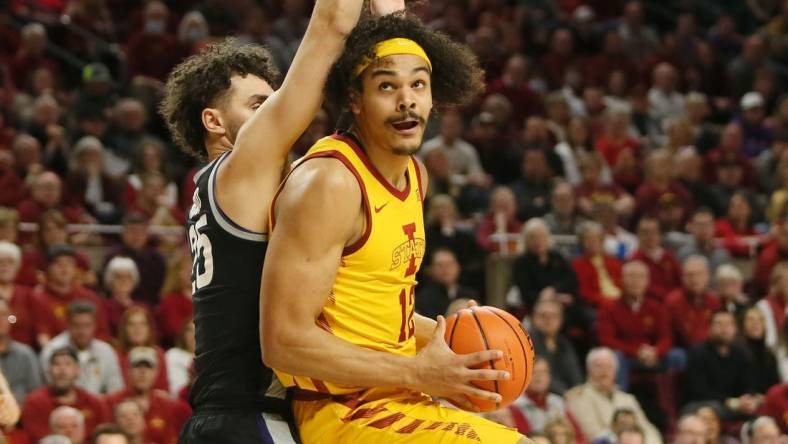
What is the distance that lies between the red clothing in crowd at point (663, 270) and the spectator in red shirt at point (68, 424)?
5.39 metres

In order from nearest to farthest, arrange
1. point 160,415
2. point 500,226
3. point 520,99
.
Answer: point 160,415, point 500,226, point 520,99

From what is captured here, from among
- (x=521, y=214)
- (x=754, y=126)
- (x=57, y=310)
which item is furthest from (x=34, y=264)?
(x=754, y=126)

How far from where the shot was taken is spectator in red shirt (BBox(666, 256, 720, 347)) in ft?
37.0

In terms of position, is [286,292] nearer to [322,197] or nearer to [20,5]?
[322,197]

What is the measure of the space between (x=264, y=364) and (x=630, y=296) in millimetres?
7239

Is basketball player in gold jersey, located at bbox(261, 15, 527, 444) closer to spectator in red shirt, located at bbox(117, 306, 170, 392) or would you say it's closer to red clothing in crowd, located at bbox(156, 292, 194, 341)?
spectator in red shirt, located at bbox(117, 306, 170, 392)

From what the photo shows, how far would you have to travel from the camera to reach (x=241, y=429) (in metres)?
4.21

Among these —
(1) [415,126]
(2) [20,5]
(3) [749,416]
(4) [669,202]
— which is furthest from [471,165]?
(1) [415,126]

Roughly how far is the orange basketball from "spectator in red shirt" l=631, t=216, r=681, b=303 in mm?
7691

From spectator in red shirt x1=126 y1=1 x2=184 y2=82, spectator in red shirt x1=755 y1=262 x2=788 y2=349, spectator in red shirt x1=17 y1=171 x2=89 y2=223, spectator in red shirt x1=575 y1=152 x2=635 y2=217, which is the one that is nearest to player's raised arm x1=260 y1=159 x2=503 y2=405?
spectator in red shirt x1=17 y1=171 x2=89 y2=223

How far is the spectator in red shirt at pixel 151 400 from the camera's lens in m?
8.59

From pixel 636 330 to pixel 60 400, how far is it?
4743 millimetres

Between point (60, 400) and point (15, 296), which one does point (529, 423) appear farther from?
point (15, 296)

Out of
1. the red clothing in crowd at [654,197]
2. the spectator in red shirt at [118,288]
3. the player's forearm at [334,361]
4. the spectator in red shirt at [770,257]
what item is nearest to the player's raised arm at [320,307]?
the player's forearm at [334,361]
